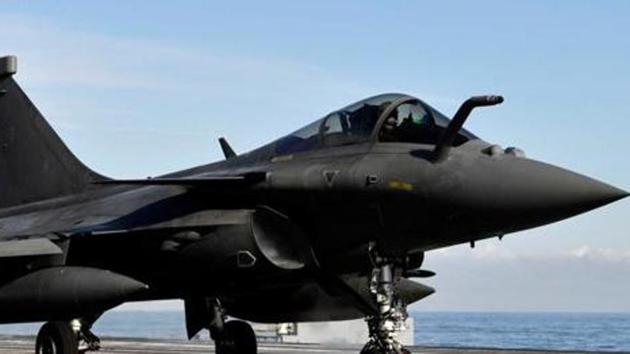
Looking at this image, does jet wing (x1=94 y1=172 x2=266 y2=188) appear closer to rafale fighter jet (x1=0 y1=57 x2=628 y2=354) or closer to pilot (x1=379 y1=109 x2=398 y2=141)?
rafale fighter jet (x1=0 y1=57 x2=628 y2=354)

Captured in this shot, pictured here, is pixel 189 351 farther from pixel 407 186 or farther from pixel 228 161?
pixel 407 186

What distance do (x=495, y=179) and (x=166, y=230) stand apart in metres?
4.47

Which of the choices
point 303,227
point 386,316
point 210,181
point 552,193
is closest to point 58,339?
point 210,181

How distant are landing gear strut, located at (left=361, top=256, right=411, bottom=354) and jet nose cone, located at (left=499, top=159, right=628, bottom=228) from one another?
5.58ft

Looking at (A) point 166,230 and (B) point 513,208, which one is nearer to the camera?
(B) point 513,208

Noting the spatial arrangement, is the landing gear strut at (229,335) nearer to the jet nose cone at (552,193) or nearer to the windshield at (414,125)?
the windshield at (414,125)

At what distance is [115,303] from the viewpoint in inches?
496

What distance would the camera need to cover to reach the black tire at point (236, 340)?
45.9ft

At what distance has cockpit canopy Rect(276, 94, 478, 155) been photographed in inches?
463

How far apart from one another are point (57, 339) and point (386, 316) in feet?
19.1

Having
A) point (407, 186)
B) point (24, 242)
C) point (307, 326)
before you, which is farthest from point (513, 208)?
point (307, 326)

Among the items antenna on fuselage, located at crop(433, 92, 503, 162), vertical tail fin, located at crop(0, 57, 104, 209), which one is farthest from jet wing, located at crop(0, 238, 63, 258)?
antenna on fuselage, located at crop(433, 92, 503, 162)

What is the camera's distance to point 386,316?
11.1m

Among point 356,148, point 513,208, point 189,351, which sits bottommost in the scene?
point 189,351
